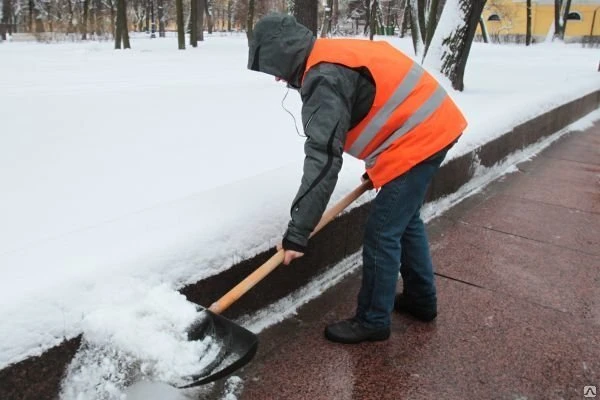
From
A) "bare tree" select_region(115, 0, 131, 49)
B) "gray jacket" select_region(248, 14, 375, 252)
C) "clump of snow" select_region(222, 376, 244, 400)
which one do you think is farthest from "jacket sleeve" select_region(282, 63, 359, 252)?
"bare tree" select_region(115, 0, 131, 49)

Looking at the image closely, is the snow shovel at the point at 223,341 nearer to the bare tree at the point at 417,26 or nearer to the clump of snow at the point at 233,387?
the clump of snow at the point at 233,387

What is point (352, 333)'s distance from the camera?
253 cm

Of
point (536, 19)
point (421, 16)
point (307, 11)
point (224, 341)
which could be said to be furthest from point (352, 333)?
point (536, 19)

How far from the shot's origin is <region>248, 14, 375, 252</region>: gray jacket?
6.70 feet

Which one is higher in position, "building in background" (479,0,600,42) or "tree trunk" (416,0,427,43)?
"building in background" (479,0,600,42)

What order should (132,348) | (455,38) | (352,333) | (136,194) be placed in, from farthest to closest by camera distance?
(455,38) → (136,194) → (352,333) → (132,348)

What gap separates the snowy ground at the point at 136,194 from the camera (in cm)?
187

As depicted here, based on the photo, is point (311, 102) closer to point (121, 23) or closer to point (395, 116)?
point (395, 116)

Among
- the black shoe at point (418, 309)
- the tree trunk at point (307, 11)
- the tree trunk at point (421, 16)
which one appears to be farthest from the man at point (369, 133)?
the tree trunk at point (421, 16)

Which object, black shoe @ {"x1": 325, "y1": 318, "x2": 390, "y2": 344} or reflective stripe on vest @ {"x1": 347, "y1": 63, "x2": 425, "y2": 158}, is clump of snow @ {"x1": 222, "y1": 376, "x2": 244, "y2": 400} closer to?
black shoe @ {"x1": 325, "y1": 318, "x2": 390, "y2": 344}

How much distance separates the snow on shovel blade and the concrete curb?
0.82ft

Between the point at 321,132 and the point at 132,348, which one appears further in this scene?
the point at 321,132

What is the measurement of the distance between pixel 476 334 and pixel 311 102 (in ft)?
4.62

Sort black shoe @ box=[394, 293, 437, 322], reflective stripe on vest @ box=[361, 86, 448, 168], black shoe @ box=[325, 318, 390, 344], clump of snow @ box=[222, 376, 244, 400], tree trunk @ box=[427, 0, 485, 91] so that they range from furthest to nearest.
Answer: tree trunk @ box=[427, 0, 485, 91] < black shoe @ box=[394, 293, 437, 322] < black shoe @ box=[325, 318, 390, 344] < reflective stripe on vest @ box=[361, 86, 448, 168] < clump of snow @ box=[222, 376, 244, 400]
